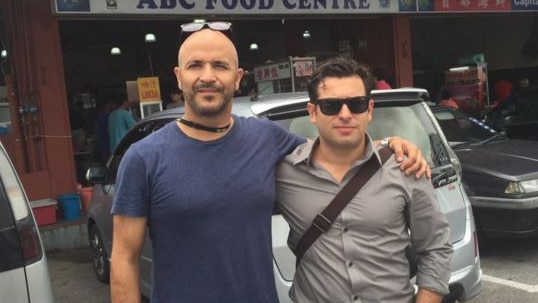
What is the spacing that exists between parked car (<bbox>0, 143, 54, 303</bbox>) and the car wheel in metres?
2.88

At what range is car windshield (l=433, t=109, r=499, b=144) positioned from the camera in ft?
23.5

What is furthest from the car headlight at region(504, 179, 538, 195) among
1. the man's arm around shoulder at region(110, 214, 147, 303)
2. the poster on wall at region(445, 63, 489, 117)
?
the poster on wall at region(445, 63, 489, 117)

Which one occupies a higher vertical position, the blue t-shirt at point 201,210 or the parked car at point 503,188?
the blue t-shirt at point 201,210

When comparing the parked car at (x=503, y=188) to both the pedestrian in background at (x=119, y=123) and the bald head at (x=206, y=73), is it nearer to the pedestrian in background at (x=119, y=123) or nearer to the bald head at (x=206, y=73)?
the bald head at (x=206, y=73)

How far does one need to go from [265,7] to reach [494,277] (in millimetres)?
6316

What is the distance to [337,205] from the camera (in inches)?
78.0

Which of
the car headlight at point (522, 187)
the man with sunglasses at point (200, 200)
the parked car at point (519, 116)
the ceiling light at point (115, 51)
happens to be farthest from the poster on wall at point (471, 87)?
the man with sunglasses at point (200, 200)

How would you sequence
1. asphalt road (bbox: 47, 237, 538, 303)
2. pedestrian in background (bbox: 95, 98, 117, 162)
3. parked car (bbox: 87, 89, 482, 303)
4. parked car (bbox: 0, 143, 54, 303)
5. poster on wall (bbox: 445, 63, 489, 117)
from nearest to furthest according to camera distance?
parked car (bbox: 0, 143, 54, 303) < parked car (bbox: 87, 89, 482, 303) < asphalt road (bbox: 47, 237, 538, 303) < pedestrian in background (bbox: 95, 98, 117, 162) < poster on wall (bbox: 445, 63, 489, 117)

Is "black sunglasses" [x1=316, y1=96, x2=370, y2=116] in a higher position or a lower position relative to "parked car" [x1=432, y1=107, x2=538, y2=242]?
higher

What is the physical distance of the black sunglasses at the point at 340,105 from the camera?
2033 mm

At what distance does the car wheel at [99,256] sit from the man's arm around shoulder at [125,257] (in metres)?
3.89

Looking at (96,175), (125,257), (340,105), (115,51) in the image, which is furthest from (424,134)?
(115,51)

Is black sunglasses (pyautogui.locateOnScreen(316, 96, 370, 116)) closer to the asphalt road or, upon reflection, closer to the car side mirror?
the asphalt road

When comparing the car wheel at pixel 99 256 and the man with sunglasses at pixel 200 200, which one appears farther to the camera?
the car wheel at pixel 99 256
